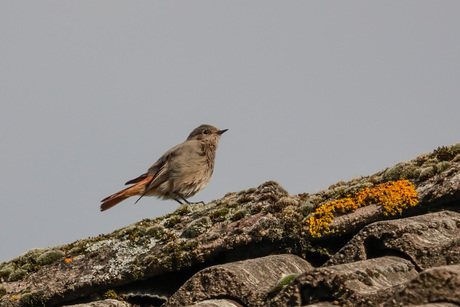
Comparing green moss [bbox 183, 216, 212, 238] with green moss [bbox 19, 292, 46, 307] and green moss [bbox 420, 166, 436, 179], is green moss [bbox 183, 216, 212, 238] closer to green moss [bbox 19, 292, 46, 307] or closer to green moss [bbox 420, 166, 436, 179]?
green moss [bbox 19, 292, 46, 307]

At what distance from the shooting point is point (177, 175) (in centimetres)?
1272

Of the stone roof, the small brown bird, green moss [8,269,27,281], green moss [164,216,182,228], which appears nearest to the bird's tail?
the small brown bird

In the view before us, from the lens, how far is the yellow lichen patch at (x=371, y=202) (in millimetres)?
5609

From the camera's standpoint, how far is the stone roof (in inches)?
164

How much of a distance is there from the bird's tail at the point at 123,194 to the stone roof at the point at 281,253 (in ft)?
17.7

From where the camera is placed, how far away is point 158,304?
6.08m

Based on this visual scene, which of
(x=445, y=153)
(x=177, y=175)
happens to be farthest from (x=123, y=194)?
(x=445, y=153)

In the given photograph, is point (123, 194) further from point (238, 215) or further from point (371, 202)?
point (371, 202)

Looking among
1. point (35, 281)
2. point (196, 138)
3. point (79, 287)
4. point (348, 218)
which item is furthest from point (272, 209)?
point (196, 138)

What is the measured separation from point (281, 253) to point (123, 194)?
25.1ft

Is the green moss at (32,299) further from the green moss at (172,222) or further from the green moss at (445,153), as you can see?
the green moss at (445,153)

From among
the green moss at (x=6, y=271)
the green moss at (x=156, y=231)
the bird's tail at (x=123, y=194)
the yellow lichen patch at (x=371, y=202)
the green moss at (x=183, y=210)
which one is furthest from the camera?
the bird's tail at (x=123, y=194)

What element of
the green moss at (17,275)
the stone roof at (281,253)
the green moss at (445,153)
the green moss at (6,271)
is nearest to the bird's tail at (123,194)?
the stone roof at (281,253)

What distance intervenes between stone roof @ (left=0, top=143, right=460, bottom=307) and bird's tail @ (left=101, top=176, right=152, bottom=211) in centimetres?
539
